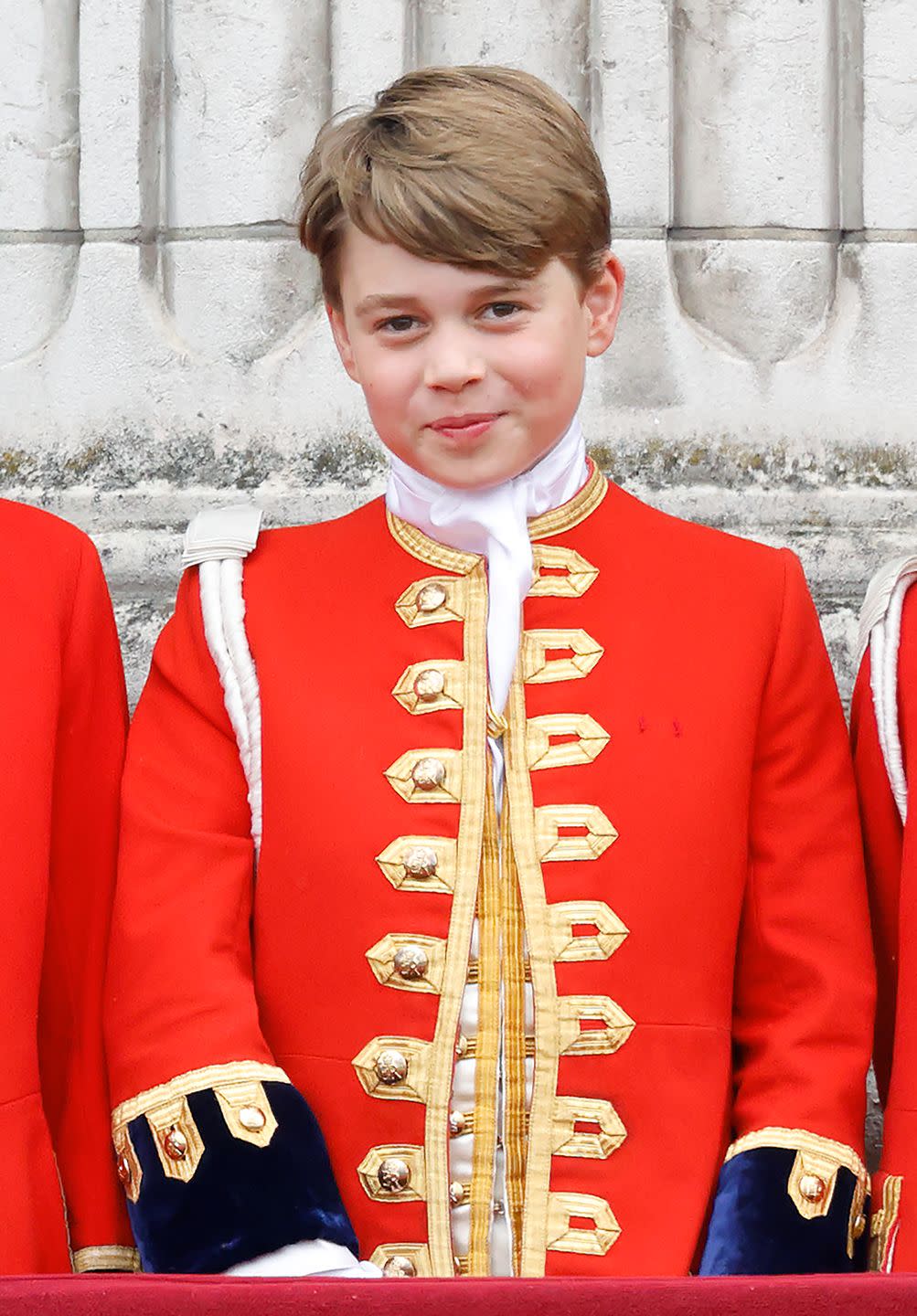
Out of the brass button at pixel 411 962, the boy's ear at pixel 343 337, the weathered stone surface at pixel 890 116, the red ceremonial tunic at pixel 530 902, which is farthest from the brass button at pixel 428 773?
the weathered stone surface at pixel 890 116

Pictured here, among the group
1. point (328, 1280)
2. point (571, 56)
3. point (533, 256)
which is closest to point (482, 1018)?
point (328, 1280)

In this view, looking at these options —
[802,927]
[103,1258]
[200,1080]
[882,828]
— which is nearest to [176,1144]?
[200,1080]

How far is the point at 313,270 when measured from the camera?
102 inches

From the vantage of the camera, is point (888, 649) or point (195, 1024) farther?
point (888, 649)

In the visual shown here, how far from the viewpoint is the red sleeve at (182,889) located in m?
1.84

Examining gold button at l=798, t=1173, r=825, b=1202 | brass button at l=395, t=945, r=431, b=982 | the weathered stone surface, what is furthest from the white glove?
the weathered stone surface

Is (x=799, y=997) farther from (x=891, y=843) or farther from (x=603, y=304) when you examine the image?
(x=603, y=304)

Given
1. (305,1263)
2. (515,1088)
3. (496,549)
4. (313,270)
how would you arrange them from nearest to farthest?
(305,1263), (515,1088), (496,549), (313,270)

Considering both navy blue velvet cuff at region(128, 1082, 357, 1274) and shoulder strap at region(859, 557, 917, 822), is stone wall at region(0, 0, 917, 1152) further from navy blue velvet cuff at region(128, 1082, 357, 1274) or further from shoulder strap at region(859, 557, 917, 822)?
navy blue velvet cuff at region(128, 1082, 357, 1274)

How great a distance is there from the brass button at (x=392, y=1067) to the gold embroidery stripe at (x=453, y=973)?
Result: 0.02 meters

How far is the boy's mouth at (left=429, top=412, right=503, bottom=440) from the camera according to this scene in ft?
6.19

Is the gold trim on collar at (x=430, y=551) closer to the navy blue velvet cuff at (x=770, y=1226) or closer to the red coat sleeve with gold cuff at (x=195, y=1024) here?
the red coat sleeve with gold cuff at (x=195, y=1024)

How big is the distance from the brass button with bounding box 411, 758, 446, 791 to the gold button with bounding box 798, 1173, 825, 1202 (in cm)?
45

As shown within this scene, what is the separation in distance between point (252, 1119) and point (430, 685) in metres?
0.40
